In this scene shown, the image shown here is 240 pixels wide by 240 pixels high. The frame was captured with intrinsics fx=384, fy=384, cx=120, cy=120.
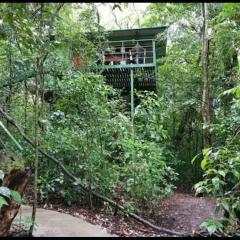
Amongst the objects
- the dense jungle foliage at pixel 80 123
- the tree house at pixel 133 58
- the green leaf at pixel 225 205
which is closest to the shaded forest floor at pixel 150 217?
the dense jungle foliage at pixel 80 123

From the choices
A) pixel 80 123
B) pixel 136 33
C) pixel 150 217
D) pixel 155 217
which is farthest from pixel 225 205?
pixel 136 33

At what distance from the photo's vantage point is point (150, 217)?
22.5 ft

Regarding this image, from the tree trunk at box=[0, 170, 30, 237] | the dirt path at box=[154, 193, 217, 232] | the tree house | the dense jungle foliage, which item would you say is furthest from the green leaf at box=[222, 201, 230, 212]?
the tree house

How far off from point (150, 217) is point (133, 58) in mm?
7257

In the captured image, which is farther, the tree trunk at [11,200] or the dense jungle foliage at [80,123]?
the dense jungle foliage at [80,123]

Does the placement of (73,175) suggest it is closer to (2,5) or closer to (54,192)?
(54,192)

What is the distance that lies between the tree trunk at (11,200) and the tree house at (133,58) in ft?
26.3

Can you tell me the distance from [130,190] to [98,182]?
566 mm

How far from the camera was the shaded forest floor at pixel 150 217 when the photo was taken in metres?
5.66

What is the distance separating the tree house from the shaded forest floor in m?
4.76

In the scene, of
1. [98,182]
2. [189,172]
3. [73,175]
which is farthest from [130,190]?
[189,172]

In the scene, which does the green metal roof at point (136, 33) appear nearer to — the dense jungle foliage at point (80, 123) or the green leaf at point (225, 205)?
the dense jungle foliage at point (80, 123)

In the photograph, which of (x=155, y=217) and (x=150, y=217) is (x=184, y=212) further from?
(x=150, y=217)

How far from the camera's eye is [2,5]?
12.0 ft
